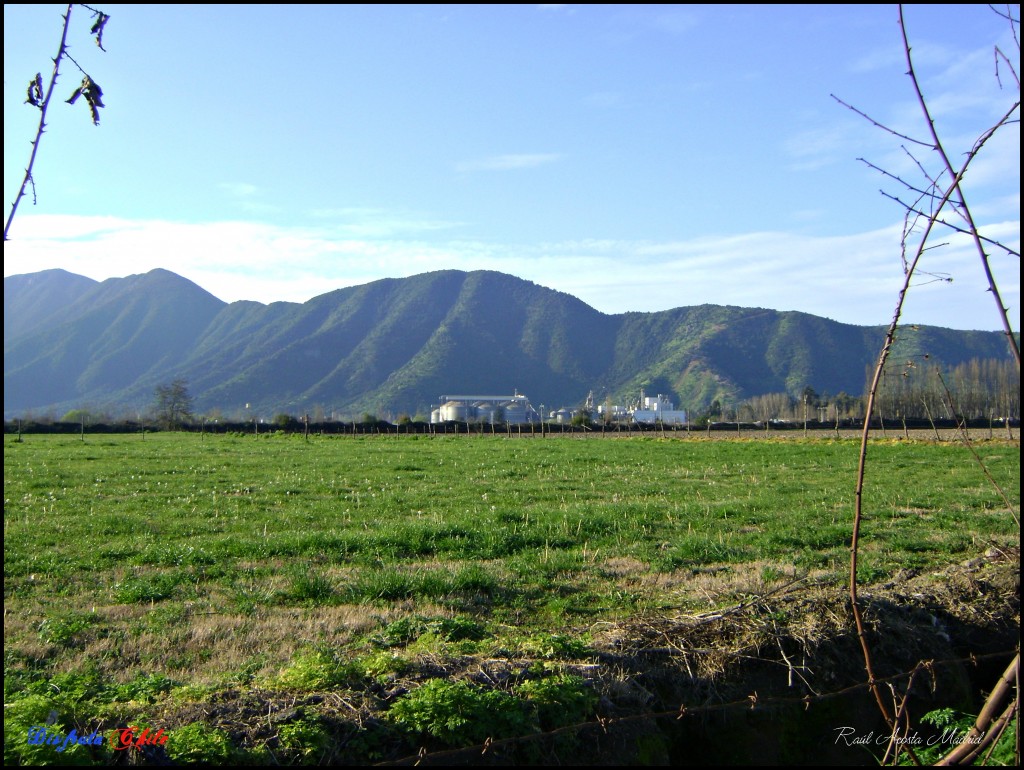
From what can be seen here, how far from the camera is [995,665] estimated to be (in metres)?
6.11

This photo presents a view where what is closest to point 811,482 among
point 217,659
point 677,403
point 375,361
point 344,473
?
point 344,473

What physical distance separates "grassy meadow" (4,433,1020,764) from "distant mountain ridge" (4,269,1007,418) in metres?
125

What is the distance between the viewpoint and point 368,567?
372 inches

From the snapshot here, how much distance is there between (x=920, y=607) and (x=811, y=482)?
47.9 feet

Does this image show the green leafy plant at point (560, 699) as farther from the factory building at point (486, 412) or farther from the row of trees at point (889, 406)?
the factory building at point (486, 412)

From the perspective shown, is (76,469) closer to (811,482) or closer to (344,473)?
(344,473)

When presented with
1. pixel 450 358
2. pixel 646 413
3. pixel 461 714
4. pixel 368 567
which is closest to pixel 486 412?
pixel 646 413

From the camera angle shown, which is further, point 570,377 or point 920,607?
point 570,377

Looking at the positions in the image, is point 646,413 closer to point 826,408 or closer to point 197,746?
point 826,408

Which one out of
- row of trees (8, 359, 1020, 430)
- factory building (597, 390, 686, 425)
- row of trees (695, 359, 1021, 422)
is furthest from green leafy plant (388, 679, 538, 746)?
factory building (597, 390, 686, 425)

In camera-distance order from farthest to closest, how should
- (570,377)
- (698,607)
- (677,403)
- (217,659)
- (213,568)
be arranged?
(570,377), (677,403), (213,568), (698,607), (217,659)

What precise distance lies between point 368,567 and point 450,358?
160 meters

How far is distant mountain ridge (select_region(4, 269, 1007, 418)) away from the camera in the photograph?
489 feet

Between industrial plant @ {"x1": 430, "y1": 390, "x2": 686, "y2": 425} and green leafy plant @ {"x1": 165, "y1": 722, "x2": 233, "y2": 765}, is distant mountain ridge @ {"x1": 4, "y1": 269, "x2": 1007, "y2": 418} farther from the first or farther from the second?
green leafy plant @ {"x1": 165, "y1": 722, "x2": 233, "y2": 765}
